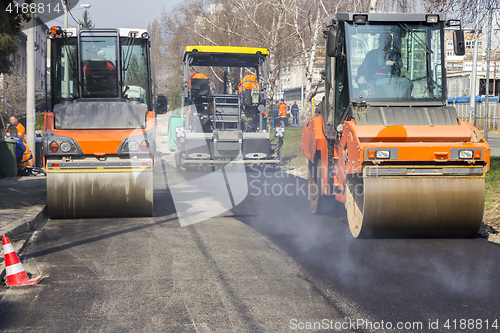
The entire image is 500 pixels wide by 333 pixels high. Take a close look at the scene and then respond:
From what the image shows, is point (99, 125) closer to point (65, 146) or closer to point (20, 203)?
point (65, 146)

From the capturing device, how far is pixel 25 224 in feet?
26.0

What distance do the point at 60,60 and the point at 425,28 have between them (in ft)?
21.0

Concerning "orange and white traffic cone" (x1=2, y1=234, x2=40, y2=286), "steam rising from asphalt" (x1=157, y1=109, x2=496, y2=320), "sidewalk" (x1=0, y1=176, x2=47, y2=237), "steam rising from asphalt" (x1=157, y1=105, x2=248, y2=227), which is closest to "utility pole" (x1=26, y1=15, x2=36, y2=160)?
"sidewalk" (x1=0, y1=176, x2=47, y2=237)

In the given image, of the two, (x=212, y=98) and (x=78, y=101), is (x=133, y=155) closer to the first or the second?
(x=78, y=101)

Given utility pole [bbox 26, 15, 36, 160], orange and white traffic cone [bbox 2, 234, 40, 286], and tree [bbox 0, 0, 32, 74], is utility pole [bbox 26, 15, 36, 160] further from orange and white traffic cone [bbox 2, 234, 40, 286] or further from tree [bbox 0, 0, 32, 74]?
orange and white traffic cone [bbox 2, 234, 40, 286]

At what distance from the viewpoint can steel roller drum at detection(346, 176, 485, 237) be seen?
6.83 meters

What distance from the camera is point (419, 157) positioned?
6770 millimetres

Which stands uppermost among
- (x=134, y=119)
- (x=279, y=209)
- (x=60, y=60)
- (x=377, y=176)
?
(x=60, y=60)

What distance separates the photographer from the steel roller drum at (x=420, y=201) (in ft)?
22.4

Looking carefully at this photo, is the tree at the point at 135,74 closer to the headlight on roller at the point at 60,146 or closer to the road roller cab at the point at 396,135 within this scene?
the headlight on roller at the point at 60,146

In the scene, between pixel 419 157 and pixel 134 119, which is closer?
pixel 419 157

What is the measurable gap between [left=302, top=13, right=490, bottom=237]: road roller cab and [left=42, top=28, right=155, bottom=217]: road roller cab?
304 centimetres

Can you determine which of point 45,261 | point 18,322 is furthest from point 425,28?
point 18,322

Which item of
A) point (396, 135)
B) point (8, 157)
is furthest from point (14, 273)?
point (8, 157)
